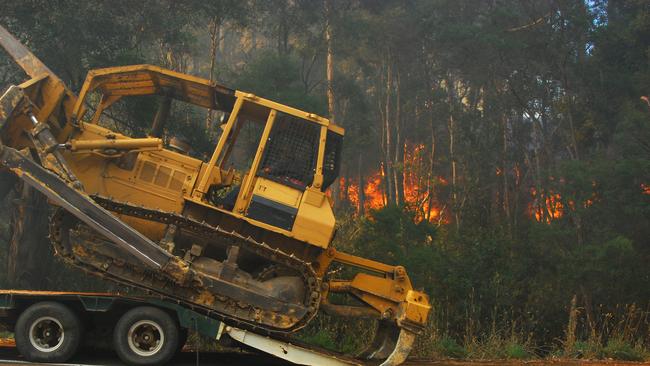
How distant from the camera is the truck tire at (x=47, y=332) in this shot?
8.48 m

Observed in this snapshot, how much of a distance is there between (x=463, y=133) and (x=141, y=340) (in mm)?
33845

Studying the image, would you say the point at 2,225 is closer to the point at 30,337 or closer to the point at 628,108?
the point at 30,337

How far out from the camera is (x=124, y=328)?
8.58m

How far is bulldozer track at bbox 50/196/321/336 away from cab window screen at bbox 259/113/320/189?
981 millimetres

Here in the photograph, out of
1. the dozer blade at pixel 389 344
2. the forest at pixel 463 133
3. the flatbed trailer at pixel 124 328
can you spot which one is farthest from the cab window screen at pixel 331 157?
the forest at pixel 463 133

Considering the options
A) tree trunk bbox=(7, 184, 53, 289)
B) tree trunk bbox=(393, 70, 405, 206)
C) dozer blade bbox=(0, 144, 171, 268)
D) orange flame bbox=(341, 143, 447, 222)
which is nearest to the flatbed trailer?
dozer blade bbox=(0, 144, 171, 268)

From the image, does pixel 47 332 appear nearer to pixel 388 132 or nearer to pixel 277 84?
pixel 277 84

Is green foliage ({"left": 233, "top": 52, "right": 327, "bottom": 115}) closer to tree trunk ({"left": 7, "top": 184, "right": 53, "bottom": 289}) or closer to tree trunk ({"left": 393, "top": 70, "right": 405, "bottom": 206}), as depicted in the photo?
tree trunk ({"left": 7, "top": 184, "right": 53, "bottom": 289})

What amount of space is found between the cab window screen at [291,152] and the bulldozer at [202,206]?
0.01 metres

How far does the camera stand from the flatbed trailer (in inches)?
336

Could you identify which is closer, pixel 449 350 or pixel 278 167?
pixel 278 167

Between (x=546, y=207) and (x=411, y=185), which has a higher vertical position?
(x=411, y=185)

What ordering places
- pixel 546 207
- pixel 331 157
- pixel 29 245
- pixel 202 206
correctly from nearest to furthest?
pixel 202 206 → pixel 331 157 → pixel 29 245 → pixel 546 207

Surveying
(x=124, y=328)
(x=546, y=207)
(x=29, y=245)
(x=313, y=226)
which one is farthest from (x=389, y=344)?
(x=546, y=207)
